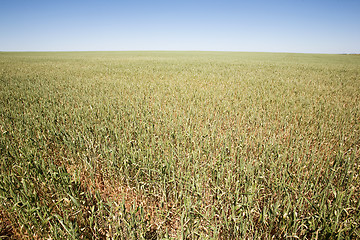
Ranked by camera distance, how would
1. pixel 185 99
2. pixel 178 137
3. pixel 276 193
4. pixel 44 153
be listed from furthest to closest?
pixel 185 99 → pixel 178 137 → pixel 44 153 → pixel 276 193

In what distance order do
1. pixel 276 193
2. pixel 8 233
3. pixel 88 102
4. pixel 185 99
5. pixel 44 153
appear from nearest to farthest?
pixel 8 233, pixel 276 193, pixel 44 153, pixel 88 102, pixel 185 99

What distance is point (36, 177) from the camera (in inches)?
85.2

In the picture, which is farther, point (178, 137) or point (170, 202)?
point (178, 137)

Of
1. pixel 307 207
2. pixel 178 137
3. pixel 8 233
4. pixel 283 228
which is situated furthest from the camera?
pixel 178 137

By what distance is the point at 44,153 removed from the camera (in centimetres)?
267

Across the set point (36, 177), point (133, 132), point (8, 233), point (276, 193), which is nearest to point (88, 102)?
point (133, 132)

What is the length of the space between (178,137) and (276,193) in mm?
1652

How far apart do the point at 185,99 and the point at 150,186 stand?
3.93 meters

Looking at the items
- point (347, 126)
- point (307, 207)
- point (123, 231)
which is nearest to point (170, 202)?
point (123, 231)

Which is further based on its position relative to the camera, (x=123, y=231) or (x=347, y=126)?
(x=347, y=126)

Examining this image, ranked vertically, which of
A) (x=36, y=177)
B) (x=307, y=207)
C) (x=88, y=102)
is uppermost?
(x=88, y=102)

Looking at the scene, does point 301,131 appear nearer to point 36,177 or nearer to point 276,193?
point 276,193

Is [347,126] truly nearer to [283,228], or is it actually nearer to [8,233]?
[283,228]

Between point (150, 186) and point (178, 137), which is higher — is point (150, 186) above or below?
below
